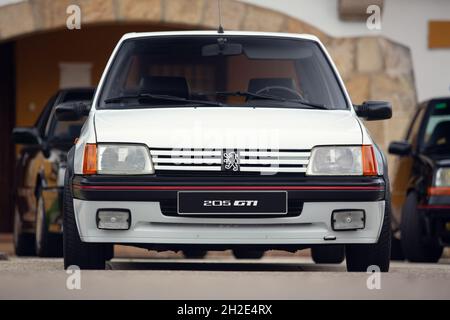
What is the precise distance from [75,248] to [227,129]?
1093 mm

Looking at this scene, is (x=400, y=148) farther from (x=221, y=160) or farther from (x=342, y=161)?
(x=221, y=160)

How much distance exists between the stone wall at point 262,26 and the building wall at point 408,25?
98 mm

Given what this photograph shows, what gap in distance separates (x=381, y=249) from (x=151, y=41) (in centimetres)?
217

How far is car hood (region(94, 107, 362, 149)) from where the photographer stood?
829 cm

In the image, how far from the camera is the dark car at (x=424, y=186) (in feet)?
41.9

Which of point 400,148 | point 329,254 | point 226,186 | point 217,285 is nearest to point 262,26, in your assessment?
point 400,148

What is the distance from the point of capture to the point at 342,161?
8383 mm

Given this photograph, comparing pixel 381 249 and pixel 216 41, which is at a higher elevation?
pixel 216 41

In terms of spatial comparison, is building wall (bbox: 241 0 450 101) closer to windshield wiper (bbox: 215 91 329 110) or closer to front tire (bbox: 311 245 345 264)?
front tire (bbox: 311 245 345 264)

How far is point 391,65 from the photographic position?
17938 millimetres

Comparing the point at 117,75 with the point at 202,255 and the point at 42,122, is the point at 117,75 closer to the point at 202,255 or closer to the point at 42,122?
the point at 42,122

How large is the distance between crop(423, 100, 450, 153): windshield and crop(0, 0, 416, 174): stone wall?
3492 millimetres

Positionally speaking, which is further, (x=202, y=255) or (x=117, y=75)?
Result: (x=202, y=255)
